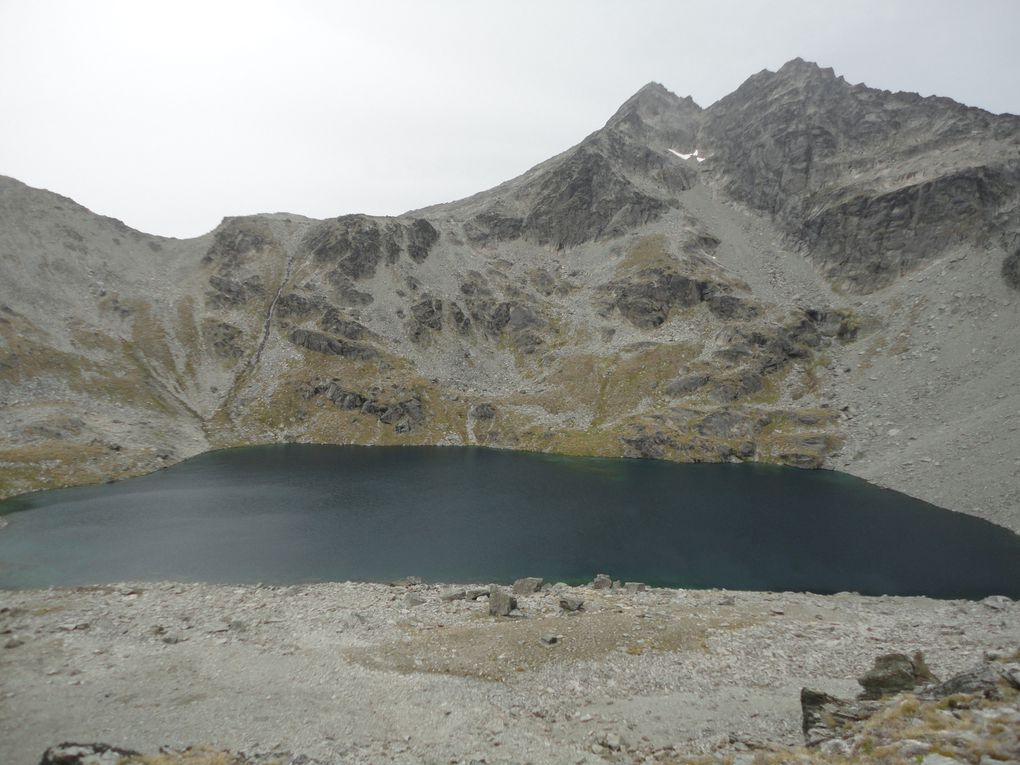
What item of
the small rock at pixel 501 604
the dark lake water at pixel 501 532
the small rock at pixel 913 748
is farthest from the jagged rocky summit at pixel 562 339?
the small rock at pixel 913 748

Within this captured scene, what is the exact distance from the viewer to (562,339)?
170m

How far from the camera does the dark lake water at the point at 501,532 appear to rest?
176 feet

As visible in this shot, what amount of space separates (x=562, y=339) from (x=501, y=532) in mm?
109988

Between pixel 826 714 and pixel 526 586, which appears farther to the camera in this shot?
pixel 526 586

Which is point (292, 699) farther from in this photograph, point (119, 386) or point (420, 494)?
point (119, 386)

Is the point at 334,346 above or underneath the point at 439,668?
above

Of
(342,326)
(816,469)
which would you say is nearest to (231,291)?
(342,326)

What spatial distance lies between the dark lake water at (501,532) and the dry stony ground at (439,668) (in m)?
9.13

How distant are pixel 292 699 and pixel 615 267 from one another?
186136 millimetres

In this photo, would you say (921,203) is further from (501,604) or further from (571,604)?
(501,604)

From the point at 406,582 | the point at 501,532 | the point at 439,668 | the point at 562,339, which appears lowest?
the point at 501,532

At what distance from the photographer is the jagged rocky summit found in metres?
105

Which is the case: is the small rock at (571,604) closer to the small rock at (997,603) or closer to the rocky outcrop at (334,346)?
the small rock at (997,603)

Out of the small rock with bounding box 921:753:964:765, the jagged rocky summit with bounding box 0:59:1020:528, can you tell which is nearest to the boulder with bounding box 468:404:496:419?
the jagged rocky summit with bounding box 0:59:1020:528
